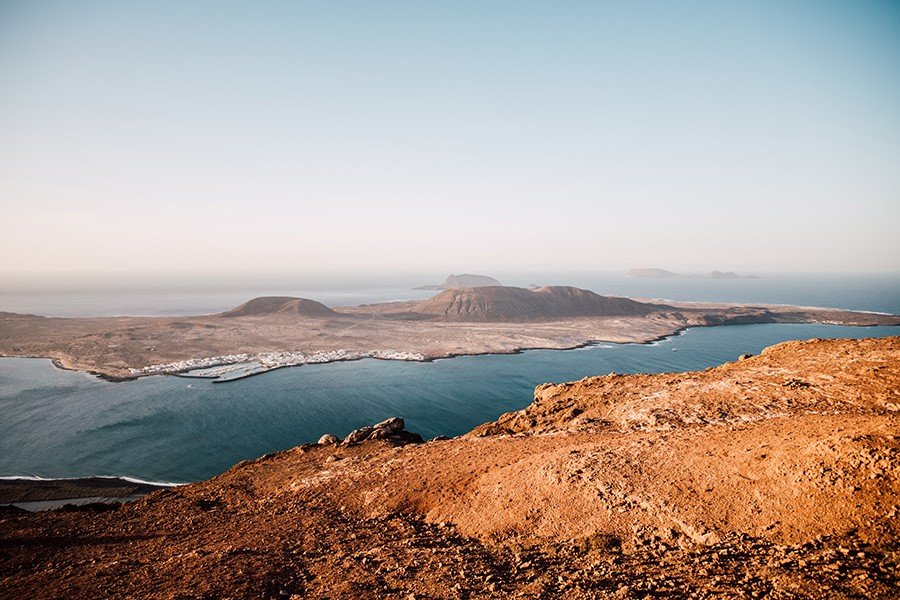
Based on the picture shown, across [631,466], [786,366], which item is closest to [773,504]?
[631,466]

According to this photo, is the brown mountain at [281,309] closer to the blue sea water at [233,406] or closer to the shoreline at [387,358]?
the shoreline at [387,358]

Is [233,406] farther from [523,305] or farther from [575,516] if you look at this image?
[523,305]

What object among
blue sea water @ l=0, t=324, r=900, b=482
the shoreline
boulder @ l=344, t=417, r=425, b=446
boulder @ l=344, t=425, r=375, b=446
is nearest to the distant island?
the shoreline

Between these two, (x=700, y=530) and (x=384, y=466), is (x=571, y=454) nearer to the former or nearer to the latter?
(x=700, y=530)

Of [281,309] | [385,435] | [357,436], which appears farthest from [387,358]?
[281,309]

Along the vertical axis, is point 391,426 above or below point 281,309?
below

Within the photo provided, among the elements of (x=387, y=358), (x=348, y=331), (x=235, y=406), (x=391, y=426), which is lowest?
(x=235, y=406)
